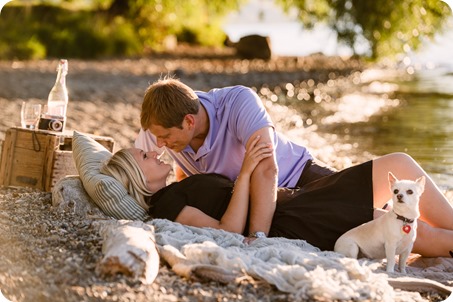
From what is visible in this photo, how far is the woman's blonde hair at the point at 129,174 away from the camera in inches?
190

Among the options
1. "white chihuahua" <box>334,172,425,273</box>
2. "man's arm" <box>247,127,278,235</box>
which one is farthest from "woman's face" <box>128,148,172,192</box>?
"white chihuahua" <box>334,172,425,273</box>

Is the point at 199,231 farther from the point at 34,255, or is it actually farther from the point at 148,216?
the point at 34,255

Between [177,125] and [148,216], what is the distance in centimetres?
54

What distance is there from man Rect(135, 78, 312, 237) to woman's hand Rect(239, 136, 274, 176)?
4 centimetres

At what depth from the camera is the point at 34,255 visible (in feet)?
13.8

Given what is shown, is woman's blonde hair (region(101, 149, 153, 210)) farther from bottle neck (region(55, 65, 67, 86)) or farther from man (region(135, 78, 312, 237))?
bottle neck (region(55, 65, 67, 86))

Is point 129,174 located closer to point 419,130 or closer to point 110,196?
point 110,196

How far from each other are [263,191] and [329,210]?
15.6 inches

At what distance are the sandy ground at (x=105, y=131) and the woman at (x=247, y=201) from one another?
0.42 m

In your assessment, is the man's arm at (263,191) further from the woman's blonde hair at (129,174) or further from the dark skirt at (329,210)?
the woman's blonde hair at (129,174)

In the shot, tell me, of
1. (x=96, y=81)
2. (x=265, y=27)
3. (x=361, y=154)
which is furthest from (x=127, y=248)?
(x=265, y=27)

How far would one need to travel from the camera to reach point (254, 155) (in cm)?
466

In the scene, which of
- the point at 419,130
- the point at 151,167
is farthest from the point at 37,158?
the point at 419,130

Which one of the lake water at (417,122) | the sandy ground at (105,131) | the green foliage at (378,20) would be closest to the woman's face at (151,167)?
the sandy ground at (105,131)
